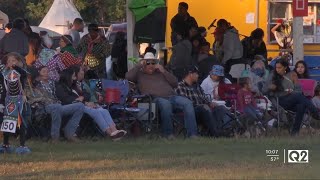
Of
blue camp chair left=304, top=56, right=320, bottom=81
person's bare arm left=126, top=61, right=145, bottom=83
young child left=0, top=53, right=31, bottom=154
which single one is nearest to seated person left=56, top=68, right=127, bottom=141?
person's bare arm left=126, top=61, right=145, bottom=83

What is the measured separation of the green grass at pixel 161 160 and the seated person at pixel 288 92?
1138 millimetres

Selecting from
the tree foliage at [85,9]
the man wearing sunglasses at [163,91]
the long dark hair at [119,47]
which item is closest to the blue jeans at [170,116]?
the man wearing sunglasses at [163,91]

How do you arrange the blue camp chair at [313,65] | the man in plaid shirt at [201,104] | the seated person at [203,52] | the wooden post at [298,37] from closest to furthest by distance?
the man in plaid shirt at [201,104]
the wooden post at [298,37]
the seated person at [203,52]
the blue camp chair at [313,65]

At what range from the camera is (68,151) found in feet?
40.9

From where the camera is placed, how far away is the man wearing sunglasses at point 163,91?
14.2 m

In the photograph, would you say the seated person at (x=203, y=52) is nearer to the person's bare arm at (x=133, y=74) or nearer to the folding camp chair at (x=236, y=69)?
the folding camp chair at (x=236, y=69)

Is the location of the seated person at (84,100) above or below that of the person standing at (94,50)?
below

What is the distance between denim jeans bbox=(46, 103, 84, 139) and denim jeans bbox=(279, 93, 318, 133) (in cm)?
368

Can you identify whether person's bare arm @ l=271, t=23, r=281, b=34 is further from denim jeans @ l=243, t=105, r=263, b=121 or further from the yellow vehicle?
denim jeans @ l=243, t=105, r=263, b=121

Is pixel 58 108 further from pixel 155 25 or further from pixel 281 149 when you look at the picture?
pixel 155 25

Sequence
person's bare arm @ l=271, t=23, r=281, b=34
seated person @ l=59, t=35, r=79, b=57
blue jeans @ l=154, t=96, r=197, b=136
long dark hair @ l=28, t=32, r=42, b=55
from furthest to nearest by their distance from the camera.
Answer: person's bare arm @ l=271, t=23, r=281, b=34
seated person @ l=59, t=35, r=79, b=57
long dark hair @ l=28, t=32, r=42, b=55
blue jeans @ l=154, t=96, r=197, b=136

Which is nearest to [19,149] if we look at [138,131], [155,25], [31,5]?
[138,131]

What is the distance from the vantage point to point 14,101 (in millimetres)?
12133

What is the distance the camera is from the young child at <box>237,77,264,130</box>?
14.7 meters
